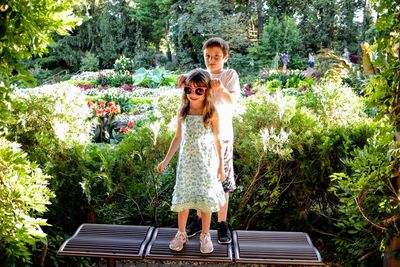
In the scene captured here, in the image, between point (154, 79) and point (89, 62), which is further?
point (89, 62)

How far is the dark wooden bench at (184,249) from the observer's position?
2658mm

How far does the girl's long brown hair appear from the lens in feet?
8.63

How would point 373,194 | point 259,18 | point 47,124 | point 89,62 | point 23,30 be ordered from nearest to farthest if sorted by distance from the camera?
1. point 23,30
2. point 373,194
3. point 47,124
4. point 89,62
5. point 259,18

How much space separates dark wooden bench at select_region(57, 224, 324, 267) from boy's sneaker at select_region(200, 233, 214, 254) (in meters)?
0.03

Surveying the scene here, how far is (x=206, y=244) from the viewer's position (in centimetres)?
273

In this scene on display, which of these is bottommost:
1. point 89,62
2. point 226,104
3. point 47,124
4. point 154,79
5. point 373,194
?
point 154,79

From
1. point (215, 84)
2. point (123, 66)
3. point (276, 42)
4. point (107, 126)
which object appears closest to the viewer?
point (215, 84)

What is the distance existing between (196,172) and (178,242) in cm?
44

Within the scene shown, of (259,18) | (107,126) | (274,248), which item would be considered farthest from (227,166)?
(259,18)

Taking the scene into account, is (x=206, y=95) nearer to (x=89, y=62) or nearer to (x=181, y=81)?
(x=181, y=81)

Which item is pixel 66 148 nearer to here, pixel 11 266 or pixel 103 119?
pixel 11 266

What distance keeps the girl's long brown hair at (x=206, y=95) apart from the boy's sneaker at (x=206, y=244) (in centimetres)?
68

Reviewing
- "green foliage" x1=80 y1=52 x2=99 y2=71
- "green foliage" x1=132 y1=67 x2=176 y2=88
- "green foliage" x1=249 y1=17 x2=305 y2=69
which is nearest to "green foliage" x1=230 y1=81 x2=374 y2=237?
"green foliage" x1=132 y1=67 x2=176 y2=88

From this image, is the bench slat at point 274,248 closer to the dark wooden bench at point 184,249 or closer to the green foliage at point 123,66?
the dark wooden bench at point 184,249
